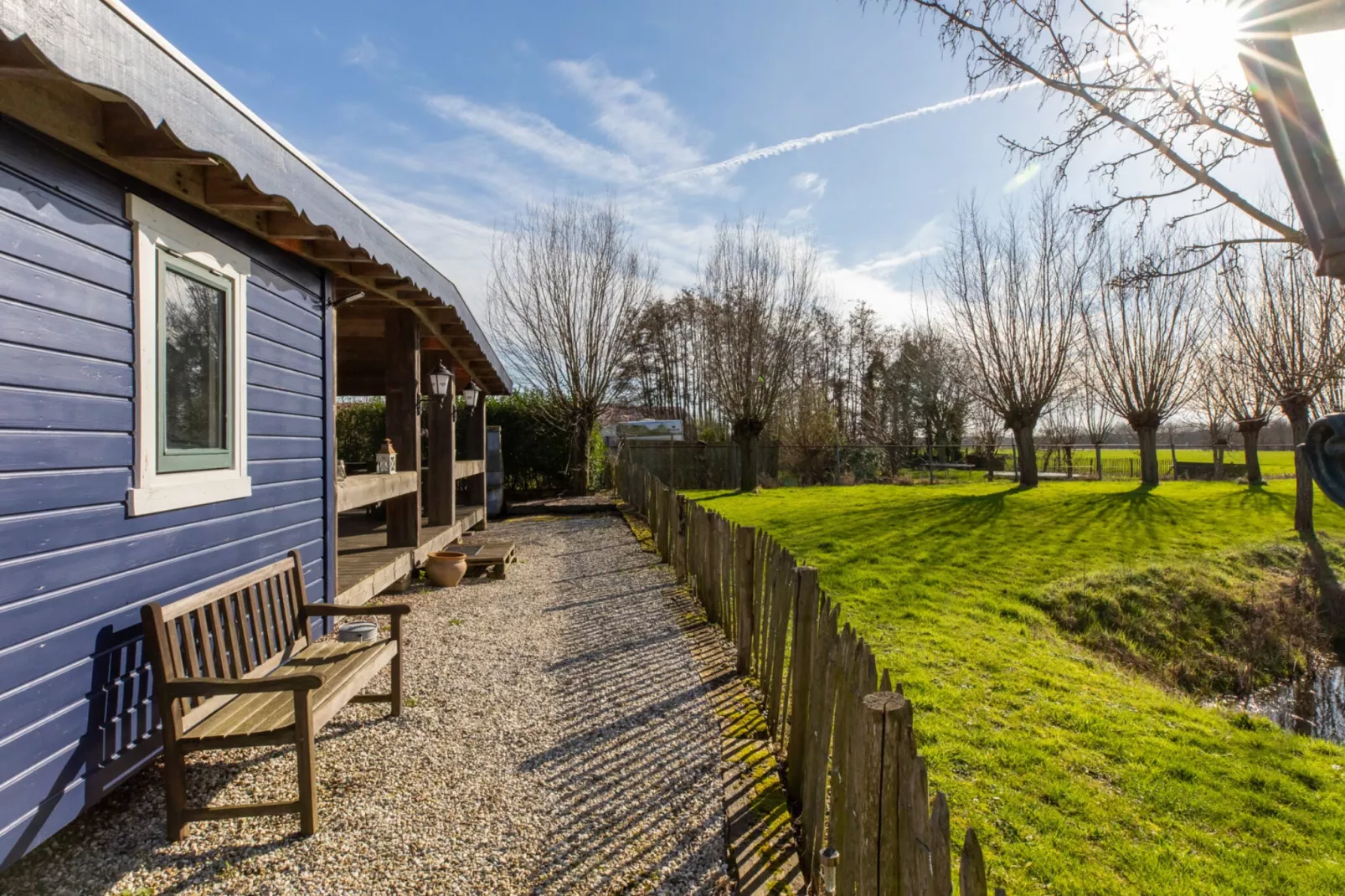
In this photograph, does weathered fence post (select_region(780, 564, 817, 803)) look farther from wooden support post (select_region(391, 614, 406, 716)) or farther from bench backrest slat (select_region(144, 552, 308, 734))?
bench backrest slat (select_region(144, 552, 308, 734))

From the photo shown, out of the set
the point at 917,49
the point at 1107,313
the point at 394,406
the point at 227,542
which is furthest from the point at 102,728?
the point at 1107,313

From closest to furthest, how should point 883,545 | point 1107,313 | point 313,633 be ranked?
point 313,633 → point 883,545 → point 1107,313

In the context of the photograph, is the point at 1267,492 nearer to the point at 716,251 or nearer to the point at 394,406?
the point at 716,251

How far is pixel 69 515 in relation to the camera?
246cm

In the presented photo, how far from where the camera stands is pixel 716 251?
18234 millimetres

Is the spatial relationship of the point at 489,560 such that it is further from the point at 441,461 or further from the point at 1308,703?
the point at 1308,703

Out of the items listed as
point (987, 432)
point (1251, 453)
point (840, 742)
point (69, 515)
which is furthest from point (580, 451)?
point (987, 432)

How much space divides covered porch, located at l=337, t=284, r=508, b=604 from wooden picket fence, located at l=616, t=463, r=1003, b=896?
3.05m

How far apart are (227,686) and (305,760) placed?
423 mm

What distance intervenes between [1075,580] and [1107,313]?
13.1 m

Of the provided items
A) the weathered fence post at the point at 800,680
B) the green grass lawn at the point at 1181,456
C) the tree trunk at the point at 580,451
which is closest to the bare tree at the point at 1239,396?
the green grass lawn at the point at 1181,456

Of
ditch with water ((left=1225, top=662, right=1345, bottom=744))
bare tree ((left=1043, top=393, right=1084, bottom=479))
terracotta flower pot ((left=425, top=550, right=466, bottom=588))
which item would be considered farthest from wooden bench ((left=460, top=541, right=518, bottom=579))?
bare tree ((left=1043, top=393, right=1084, bottom=479))

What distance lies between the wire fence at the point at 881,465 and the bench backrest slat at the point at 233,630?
45.6 ft

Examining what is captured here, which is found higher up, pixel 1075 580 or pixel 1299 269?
pixel 1299 269
